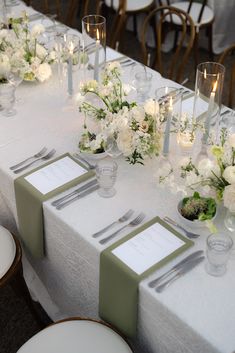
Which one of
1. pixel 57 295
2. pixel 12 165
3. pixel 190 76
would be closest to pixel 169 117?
pixel 12 165

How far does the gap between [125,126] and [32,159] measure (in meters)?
0.41

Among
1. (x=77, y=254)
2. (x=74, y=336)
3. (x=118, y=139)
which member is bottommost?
(x=74, y=336)

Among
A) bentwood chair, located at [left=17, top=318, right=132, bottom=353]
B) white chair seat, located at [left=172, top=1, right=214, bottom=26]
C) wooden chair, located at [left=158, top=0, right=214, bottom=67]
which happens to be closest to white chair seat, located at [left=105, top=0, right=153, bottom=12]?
wooden chair, located at [left=158, top=0, right=214, bottom=67]

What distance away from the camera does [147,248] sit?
1.56m

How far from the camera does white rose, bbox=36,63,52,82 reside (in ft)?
7.69

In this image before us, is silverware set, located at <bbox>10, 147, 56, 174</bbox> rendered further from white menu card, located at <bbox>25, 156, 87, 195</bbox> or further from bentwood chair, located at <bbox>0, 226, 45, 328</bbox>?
bentwood chair, located at <bbox>0, 226, 45, 328</bbox>

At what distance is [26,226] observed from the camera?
1.90 meters

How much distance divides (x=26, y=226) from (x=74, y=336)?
480 millimetres

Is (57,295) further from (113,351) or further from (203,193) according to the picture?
(203,193)

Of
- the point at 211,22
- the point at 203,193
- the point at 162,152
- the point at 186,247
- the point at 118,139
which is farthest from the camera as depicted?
the point at 211,22

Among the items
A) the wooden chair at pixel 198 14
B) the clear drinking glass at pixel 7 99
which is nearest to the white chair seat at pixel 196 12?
the wooden chair at pixel 198 14

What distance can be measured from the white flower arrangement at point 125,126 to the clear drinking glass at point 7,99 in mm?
383

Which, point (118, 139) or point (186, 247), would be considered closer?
point (186, 247)

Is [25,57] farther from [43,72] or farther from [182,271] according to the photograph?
[182,271]
